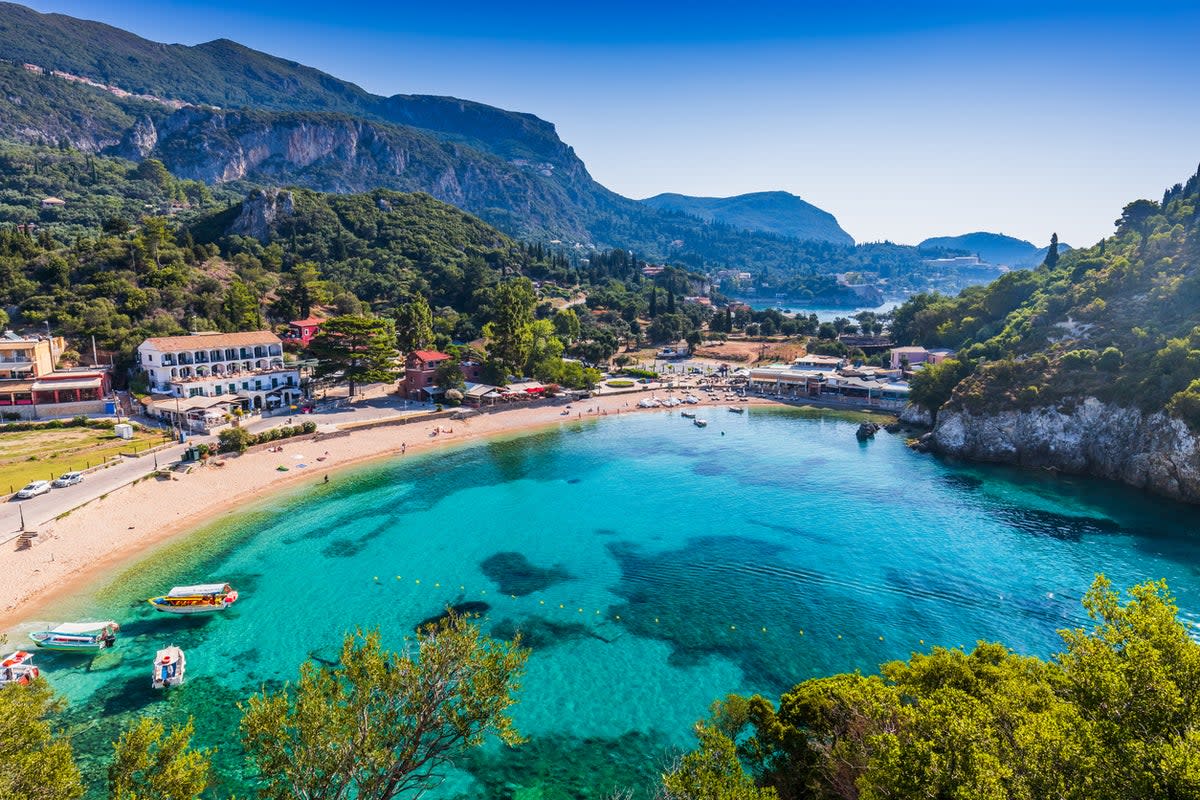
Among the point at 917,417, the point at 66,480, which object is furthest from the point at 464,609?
the point at 917,417

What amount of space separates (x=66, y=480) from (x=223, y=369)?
26319mm

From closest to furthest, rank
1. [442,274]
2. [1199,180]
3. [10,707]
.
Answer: [10,707]
[1199,180]
[442,274]

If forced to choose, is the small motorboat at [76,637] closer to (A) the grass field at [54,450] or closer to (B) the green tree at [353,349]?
(A) the grass field at [54,450]

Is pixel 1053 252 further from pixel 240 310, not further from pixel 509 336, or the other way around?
pixel 240 310

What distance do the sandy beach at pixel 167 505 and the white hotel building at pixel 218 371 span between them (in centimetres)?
1286

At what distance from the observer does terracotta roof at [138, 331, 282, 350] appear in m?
63.3

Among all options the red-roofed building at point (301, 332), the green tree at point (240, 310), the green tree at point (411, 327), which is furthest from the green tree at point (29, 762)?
the green tree at point (240, 310)

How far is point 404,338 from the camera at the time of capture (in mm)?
82812

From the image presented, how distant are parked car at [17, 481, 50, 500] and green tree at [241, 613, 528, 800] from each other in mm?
36769

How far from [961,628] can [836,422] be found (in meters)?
45.7

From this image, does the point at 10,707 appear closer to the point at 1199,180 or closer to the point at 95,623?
the point at 95,623

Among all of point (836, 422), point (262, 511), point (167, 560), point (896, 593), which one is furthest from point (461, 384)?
point (896, 593)

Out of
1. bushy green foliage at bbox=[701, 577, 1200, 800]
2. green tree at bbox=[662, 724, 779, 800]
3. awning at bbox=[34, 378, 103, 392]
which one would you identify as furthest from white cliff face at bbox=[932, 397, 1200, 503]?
awning at bbox=[34, 378, 103, 392]

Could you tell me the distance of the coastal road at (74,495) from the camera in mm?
36844
